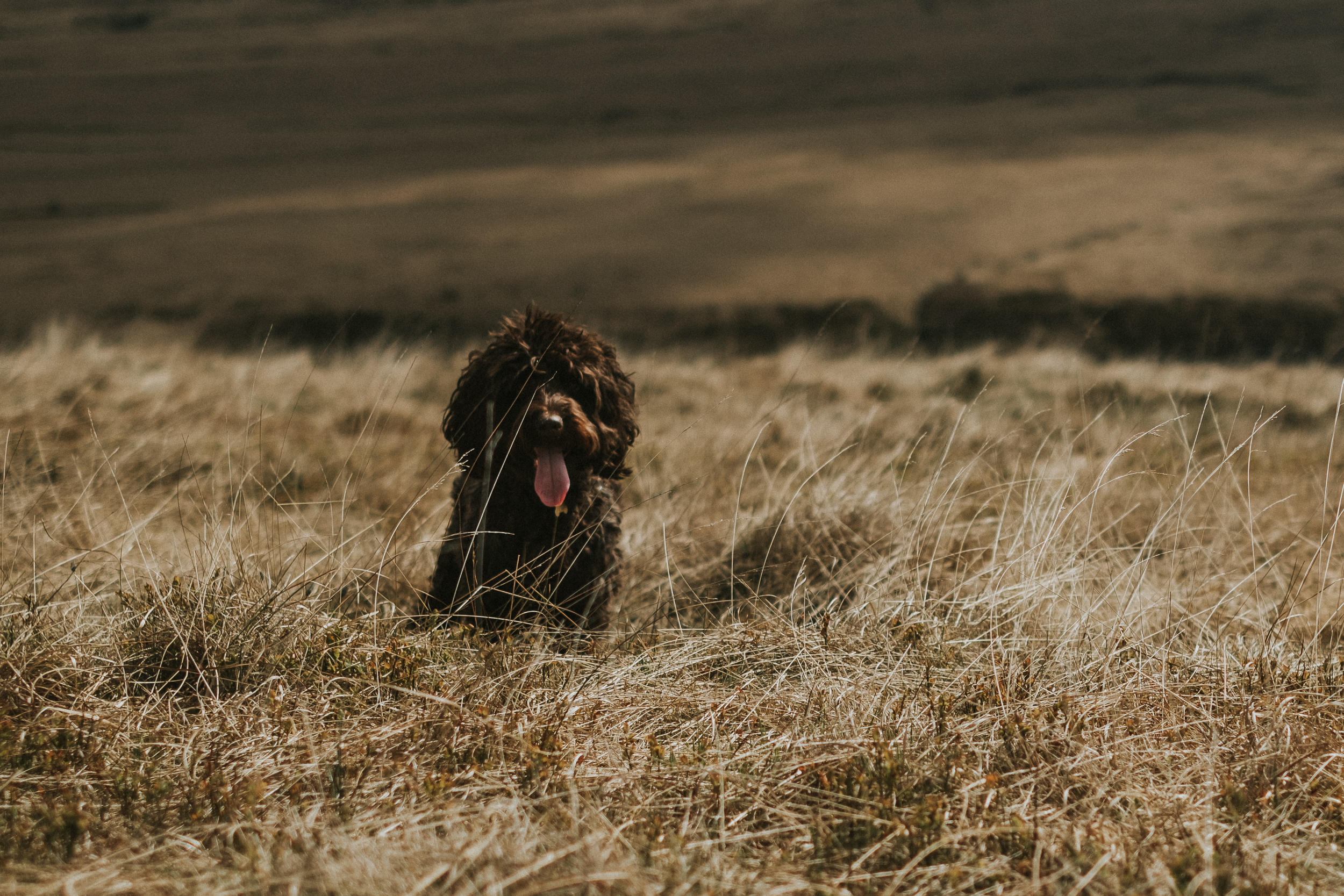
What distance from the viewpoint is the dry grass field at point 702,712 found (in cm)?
202

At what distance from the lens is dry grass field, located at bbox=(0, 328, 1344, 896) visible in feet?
6.62

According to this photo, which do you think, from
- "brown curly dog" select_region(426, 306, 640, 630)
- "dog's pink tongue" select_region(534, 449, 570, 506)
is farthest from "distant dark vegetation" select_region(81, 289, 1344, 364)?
"dog's pink tongue" select_region(534, 449, 570, 506)

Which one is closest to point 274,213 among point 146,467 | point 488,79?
point 488,79

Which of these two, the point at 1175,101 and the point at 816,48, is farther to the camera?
the point at 816,48

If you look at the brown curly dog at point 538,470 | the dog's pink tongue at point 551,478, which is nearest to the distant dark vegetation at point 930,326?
the brown curly dog at point 538,470

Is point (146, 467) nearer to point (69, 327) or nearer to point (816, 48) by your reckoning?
point (69, 327)

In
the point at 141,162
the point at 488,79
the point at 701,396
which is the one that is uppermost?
the point at 488,79

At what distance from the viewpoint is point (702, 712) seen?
112 inches

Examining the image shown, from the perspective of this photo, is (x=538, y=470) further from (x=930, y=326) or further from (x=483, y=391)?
(x=930, y=326)

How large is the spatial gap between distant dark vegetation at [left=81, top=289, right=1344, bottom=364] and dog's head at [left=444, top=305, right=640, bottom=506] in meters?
10.1

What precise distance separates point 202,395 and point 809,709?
23.9 feet

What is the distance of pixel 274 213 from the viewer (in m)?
27.2

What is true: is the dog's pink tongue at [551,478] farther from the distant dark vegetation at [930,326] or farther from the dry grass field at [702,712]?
the distant dark vegetation at [930,326]

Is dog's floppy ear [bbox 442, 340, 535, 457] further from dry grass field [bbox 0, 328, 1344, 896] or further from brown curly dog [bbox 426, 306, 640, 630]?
dry grass field [bbox 0, 328, 1344, 896]
